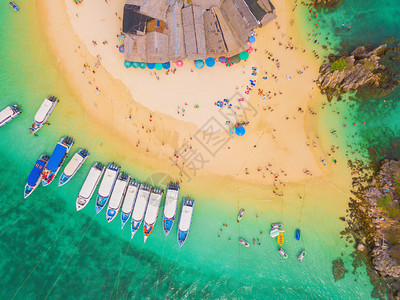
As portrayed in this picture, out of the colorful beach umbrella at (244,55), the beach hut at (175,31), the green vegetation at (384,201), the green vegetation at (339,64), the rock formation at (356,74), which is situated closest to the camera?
the green vegetation at (339,64)

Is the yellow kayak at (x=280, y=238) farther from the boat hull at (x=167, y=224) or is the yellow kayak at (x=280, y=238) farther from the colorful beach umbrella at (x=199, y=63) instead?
the colorful beach umbrella at (x=199, y=63)

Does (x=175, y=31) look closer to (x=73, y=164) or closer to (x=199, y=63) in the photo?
(x=199, y=63)

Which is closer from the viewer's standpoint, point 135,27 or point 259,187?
point 135,27

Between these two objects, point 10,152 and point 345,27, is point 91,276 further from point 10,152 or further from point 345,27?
point 345,27

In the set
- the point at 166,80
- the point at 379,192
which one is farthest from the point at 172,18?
the point at 379,192

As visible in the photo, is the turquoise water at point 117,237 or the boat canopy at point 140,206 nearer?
the boat canopy at point 140,206

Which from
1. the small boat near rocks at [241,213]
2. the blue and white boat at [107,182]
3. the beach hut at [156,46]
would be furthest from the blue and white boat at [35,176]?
the small boat near rocks at [241,213]
